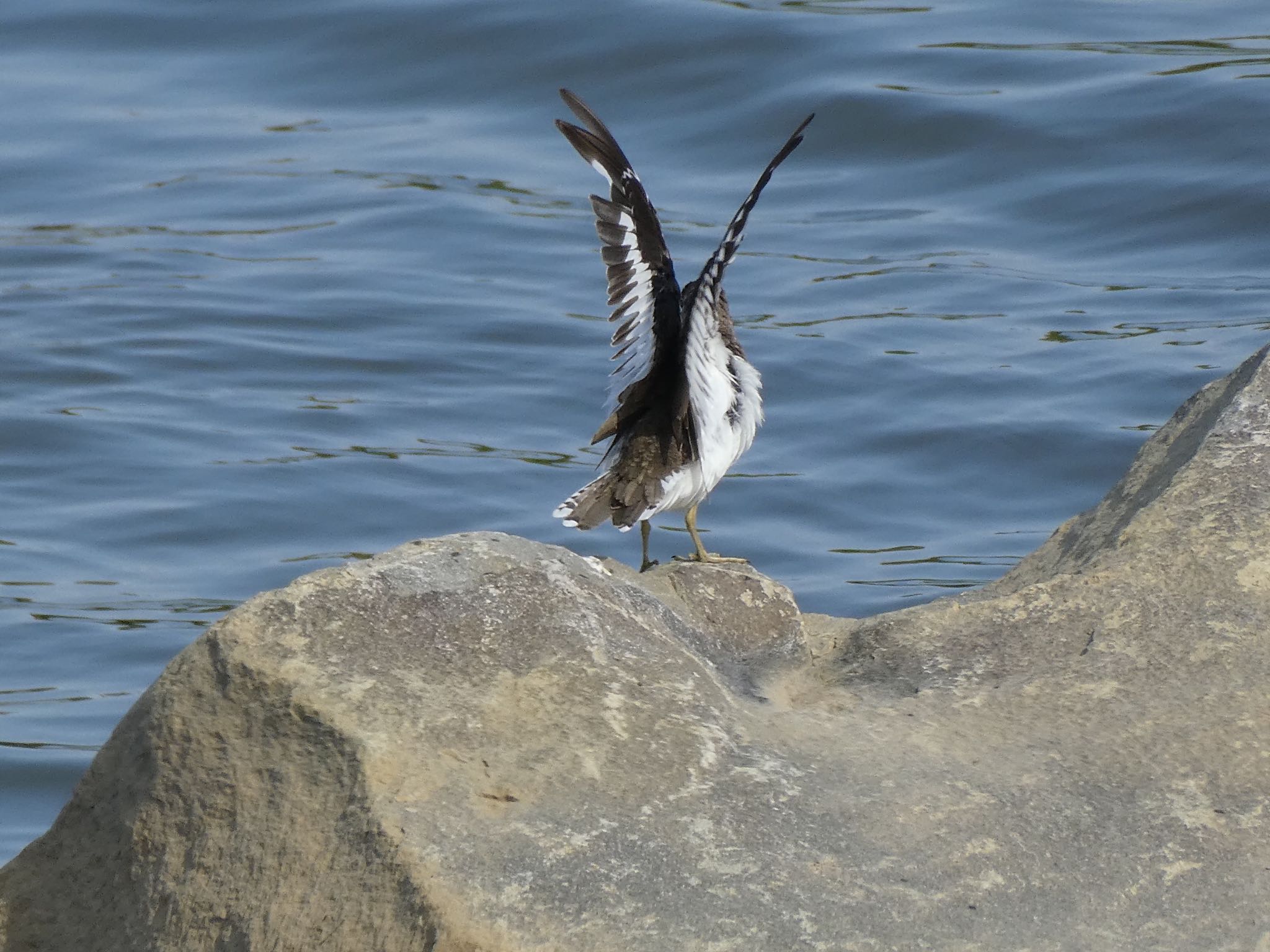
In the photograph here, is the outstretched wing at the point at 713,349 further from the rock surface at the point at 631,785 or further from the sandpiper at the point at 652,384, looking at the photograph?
the rock surface at the point at 631,785

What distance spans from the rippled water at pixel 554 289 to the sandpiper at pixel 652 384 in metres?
2.88

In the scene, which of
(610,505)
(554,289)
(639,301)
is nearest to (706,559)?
(610,505)

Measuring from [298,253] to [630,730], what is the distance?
10429mm

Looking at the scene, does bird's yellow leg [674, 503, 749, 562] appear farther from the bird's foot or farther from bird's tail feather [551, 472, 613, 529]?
bird's tail feather [551, 472, 613, 529]

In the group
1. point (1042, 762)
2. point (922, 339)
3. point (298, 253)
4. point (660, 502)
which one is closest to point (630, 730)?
point (1042, 762)

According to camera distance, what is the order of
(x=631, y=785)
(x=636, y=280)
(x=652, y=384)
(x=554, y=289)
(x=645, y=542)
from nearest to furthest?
(x=631, y=785) < (x=636, y=280) < (x=652, y=384) < (x=645, y=542) < (x=554, y=289)

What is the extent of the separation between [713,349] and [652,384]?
0.72 feet

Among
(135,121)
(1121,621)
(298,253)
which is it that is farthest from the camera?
(135,121)

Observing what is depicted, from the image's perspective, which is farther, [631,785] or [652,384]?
[652,384]

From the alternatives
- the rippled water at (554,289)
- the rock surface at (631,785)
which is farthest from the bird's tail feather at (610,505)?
the rippled water at (554,289)

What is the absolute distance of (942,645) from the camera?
4.42m

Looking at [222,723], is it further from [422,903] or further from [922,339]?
[922,339]

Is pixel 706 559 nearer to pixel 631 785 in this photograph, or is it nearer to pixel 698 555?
pixel 698 555

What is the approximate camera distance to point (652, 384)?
5.82m
